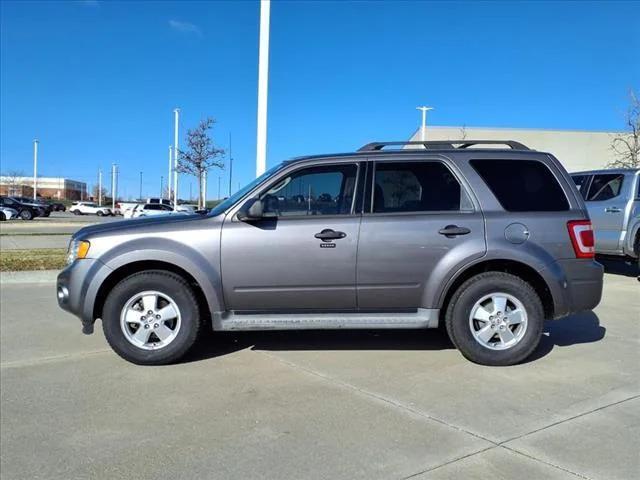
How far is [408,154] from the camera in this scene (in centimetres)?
517

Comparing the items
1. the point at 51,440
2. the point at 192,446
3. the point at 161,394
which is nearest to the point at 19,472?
the point at 51,440

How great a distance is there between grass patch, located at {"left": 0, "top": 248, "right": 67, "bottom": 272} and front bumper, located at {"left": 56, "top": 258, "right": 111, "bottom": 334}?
595 centimetres

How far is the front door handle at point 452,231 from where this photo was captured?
491 cm

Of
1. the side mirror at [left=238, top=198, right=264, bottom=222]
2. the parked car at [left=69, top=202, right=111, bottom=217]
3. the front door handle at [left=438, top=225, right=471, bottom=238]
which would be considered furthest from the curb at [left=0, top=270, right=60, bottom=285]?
the parked car at [left=69, top=202, right=111, bottom=217]

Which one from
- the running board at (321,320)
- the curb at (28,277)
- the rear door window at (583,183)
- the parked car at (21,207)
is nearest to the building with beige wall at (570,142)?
the parked car at (21,207)

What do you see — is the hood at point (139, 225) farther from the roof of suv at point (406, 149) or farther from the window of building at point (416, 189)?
the window of building at point (416, 189)

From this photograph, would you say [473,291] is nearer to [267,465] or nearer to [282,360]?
[282,360]

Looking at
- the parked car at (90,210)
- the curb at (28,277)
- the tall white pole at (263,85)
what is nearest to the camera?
the curb at (28,277)

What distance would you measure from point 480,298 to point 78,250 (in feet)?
12.1

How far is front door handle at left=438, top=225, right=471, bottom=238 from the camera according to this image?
491 centimetres

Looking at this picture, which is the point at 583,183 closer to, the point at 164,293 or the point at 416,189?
the point at 416,189

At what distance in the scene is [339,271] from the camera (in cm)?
489

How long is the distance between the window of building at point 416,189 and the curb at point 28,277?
7273 millimetres

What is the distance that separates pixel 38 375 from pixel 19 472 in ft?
6.16
